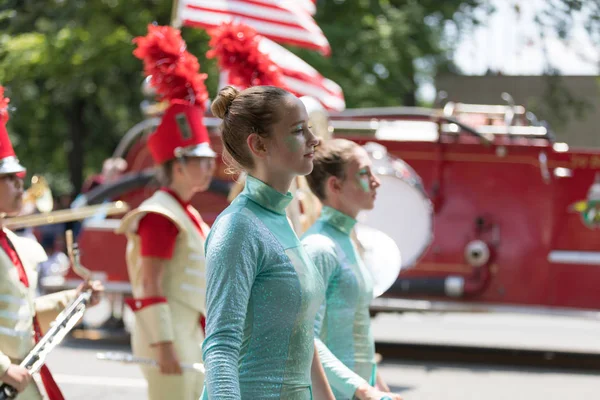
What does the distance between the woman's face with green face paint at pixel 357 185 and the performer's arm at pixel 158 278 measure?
3.25ft

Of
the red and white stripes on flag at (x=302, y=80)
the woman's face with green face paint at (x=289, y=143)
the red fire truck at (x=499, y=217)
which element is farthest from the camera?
the red fire truck at (x=499, y=217)

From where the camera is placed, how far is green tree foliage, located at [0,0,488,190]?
52.3ft

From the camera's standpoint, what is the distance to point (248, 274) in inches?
107

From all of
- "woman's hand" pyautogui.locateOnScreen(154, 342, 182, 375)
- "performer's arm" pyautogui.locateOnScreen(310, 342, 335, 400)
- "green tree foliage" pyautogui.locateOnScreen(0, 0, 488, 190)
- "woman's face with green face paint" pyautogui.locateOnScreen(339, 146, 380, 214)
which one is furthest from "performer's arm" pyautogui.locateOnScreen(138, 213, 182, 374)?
"green tree foliage" pyautogui.locateOnScreen(0, 0, 488, 190)

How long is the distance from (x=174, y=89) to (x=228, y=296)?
2627mm

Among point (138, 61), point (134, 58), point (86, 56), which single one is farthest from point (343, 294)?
point (138, 61)

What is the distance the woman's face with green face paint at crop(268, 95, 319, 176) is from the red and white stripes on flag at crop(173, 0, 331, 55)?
5224 millimetres

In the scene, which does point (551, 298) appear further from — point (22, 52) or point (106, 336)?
point (22, 52)

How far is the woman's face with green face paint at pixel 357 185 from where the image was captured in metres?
3.99

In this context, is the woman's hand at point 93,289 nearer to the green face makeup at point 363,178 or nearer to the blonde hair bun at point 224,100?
the green face makeup at point 363,178

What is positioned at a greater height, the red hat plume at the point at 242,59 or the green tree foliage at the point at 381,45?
the red hat plume at the point at 242,59

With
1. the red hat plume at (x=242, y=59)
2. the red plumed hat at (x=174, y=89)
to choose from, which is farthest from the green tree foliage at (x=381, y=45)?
the red hat plume at (x=242, y=59)

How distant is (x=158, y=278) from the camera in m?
4.57

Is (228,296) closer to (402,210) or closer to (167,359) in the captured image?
(167,359)
